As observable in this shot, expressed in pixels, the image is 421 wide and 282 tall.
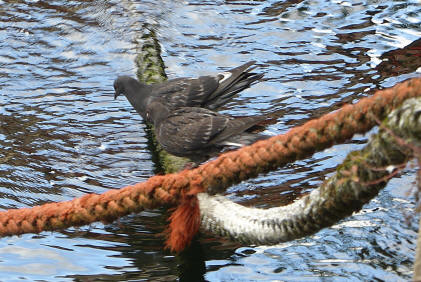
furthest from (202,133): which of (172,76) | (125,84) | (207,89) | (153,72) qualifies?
(172,76)

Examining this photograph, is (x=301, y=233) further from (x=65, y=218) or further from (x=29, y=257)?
(x=29, y=257)

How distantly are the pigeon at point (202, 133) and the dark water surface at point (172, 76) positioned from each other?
373 mm

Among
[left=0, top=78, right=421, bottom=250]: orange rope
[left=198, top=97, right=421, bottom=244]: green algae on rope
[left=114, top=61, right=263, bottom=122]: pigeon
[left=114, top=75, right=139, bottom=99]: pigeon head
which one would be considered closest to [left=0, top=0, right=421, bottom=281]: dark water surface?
[left=114, top=75, right=139, bottom=99]: pigeon head

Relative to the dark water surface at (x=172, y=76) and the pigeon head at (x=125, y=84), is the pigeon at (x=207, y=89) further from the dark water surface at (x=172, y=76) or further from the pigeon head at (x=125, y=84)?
the dark water surface at (x=172, y=76)

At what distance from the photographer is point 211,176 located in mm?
3352

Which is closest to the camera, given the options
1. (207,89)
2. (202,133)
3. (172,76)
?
(202,133)

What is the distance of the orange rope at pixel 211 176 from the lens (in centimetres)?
292

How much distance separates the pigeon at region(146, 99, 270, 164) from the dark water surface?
1.22 feet

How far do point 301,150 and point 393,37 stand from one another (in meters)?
5.50

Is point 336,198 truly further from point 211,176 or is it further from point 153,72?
point 153,72

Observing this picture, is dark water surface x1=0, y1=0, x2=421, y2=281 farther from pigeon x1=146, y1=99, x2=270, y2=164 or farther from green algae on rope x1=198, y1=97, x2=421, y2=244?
green algae on rope x1=198, y1=97, x2=421, y2=244

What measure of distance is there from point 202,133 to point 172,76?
249cm

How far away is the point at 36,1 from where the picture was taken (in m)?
9.98

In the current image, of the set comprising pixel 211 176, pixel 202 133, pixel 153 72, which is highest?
pixel 211 176
